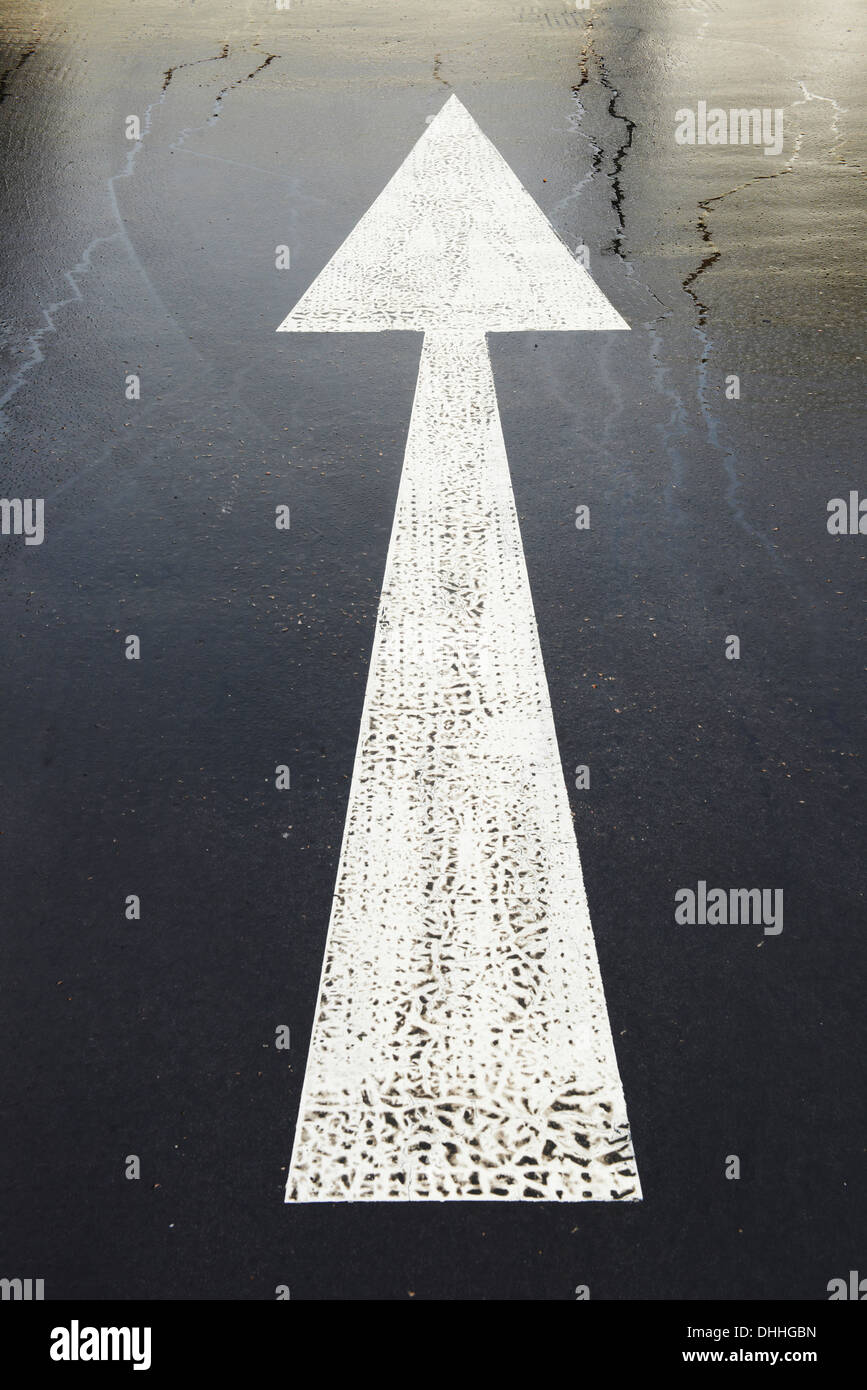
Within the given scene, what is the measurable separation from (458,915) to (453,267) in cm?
525

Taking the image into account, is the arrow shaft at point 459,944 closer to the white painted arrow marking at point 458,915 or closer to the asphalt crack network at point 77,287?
the white painted arrow marking at point 458,915

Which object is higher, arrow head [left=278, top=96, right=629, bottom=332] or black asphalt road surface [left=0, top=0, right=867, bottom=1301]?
arrow head [left=278, top=96, right=629, bottom=332]

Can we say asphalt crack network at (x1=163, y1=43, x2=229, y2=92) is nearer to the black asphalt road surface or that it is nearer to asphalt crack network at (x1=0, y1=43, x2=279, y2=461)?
asphalt crack network at (x1=0, y1=43, x2=279, y2=461)

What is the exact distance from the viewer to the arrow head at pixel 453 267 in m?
6.61

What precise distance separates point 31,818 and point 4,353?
3.73m

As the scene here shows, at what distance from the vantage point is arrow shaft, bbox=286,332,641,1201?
9.02ft

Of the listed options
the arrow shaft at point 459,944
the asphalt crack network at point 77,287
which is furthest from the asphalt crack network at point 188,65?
the arrow shaft at point 459,944

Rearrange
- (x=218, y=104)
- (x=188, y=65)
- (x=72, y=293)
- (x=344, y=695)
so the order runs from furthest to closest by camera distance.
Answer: (x=188, y=65), (x=218, y=104), (x=72, y=293), (x=344, y=695)

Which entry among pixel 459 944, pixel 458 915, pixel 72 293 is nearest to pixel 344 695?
pixel 458 915

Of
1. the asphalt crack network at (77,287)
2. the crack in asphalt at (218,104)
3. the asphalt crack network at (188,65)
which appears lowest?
the asphalt crack network at (77,287)

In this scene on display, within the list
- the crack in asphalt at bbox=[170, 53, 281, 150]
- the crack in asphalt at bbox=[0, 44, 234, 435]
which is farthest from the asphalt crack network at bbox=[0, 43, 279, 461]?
the crack in asphalt at bbox=[170, 53, 281, 150]

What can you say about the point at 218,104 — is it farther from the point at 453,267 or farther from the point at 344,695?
the point at 344,695

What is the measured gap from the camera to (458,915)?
3.33 metres

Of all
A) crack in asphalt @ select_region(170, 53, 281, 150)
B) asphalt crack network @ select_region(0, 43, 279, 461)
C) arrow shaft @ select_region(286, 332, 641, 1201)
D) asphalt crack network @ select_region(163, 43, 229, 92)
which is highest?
asphalt crack network @ select_region(163, 43, 229, 92)
